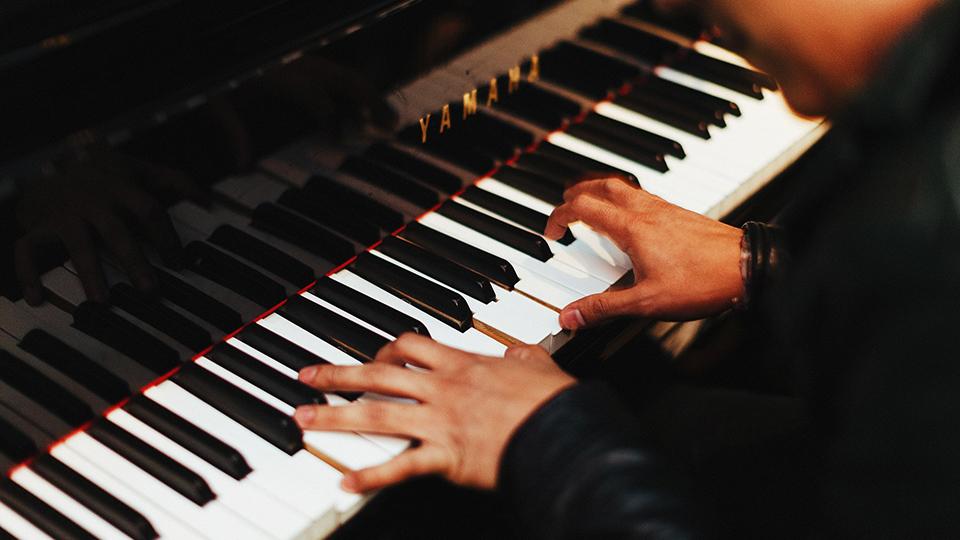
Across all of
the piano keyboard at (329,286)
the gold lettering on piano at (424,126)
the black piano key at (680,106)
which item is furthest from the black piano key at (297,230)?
the black piano key at (680,106)

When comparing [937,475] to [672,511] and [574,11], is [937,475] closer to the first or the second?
[672,511]

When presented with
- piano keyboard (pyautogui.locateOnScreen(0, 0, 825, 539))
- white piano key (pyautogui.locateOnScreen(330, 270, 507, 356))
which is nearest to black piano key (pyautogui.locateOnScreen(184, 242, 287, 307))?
piano keyboard (pyautogui.locateOnScreen(0, 0, 825, 539))

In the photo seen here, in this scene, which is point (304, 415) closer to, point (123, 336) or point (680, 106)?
point (123, 336)

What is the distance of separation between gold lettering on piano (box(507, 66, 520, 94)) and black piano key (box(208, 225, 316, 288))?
1.72ft

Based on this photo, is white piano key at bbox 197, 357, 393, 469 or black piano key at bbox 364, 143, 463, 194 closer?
white piano key at bbox 197, 357, 393, 469

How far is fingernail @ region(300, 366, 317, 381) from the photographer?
49.9 inches

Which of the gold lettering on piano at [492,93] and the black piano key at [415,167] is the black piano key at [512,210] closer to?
the black piano key at [415,167]

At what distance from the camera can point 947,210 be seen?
81 cm

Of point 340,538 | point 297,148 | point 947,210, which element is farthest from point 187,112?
point 947,210

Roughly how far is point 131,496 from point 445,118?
763mm

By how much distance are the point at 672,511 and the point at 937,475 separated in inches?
11.5

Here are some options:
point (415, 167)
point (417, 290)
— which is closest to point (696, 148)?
point (415, 167)

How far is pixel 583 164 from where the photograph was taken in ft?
5.74

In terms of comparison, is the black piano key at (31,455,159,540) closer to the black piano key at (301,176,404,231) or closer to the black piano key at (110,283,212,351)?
the black piano key at (110,283,212,351)
